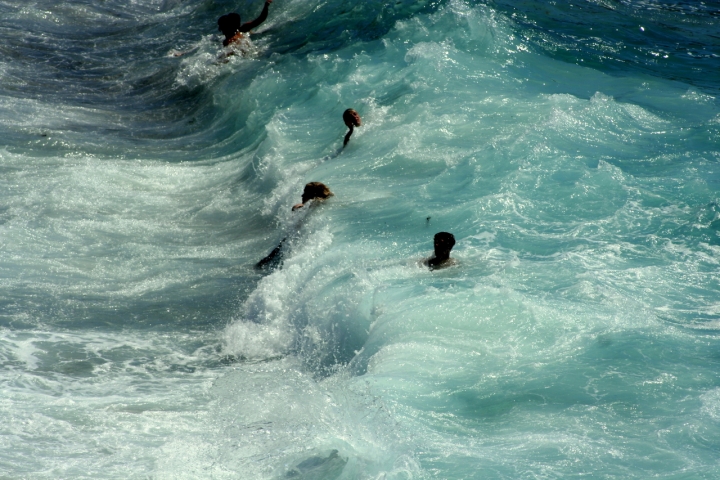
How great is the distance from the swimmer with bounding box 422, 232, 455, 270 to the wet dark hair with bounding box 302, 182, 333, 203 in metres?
2.16

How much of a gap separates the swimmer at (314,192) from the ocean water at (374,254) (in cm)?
13

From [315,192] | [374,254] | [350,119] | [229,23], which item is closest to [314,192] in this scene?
[315,192]

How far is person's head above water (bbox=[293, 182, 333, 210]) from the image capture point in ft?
30.6

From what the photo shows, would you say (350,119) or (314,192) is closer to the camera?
(314,192)

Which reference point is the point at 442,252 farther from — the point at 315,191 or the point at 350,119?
the point at 350,119

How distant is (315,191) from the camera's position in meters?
9.35

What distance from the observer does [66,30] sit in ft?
60.5

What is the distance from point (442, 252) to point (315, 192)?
96.4 inches

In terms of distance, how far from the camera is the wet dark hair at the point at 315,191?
9320 mm

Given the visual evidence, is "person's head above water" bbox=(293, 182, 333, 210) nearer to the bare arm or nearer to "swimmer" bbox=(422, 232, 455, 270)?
"swimmer" bbox=(422, 232, 455, 270)

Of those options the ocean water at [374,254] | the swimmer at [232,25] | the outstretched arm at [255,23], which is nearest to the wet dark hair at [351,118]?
the ocean water at [374,254]

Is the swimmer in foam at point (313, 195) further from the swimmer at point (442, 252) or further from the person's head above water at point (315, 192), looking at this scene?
the swimmer at point (442, 252)

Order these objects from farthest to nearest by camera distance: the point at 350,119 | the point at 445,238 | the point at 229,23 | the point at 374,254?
the point at 229,23 < the point at 350,119 < the point at 374,254 < the point at 445,238

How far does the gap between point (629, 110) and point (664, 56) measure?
390 centimetres
